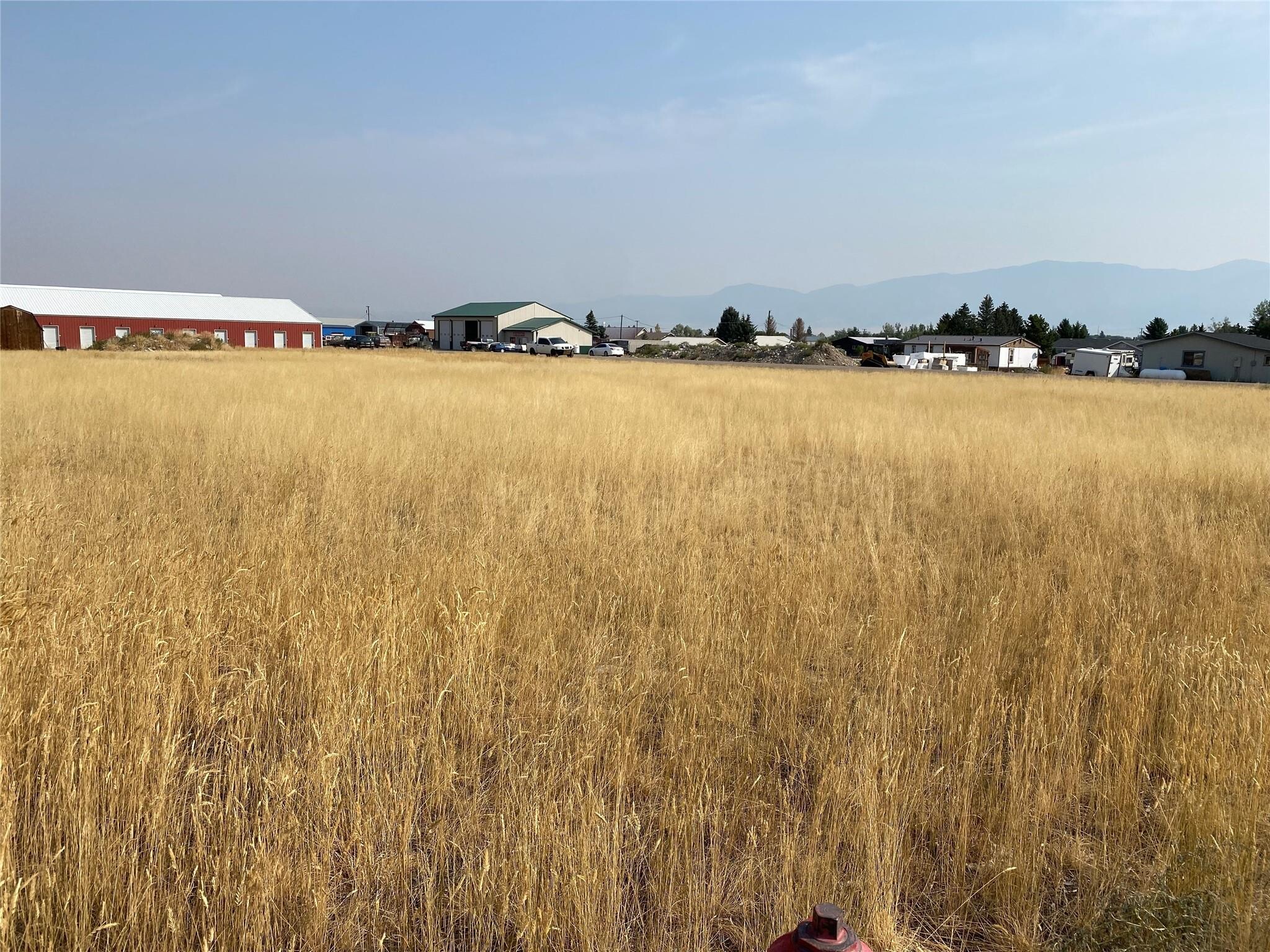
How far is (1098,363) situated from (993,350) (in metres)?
24.2

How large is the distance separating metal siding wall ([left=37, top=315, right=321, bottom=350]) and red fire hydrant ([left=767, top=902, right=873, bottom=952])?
2640 inches

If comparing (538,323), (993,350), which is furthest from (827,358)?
(538,323)

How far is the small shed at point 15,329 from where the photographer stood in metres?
45.0

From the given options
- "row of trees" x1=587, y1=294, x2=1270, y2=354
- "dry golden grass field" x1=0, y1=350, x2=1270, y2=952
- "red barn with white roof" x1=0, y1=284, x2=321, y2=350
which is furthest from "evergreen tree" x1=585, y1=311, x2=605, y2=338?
"dry golden grass field" x1=0, y1=350, x2=1270, y2=952

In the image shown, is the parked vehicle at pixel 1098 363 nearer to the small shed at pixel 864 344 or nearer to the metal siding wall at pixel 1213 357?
the metal siding wall at pixel 1213 357

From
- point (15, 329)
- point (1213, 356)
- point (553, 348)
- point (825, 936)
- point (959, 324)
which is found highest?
point (959, 324)

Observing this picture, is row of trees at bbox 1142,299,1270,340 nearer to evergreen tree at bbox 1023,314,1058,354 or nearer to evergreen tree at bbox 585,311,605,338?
evergreen tree at bbox 1023,314,1058,354

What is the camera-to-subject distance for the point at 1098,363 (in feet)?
209

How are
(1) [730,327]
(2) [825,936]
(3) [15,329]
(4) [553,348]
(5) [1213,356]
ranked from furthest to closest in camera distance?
(1) [730,327]
(4) [553,348]
(5) [1213,356]
(3) [15,329]
(2) [825,936]

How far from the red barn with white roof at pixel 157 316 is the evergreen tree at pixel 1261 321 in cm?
9575

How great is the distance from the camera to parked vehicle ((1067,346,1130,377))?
63.0 metres

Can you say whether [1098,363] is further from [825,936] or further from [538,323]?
[825,936]

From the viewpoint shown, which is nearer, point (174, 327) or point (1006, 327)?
point (174, 327)

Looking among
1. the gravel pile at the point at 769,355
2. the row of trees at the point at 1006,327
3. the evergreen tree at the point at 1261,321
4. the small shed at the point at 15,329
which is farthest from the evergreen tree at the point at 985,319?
the small shed at the point at 15,329
